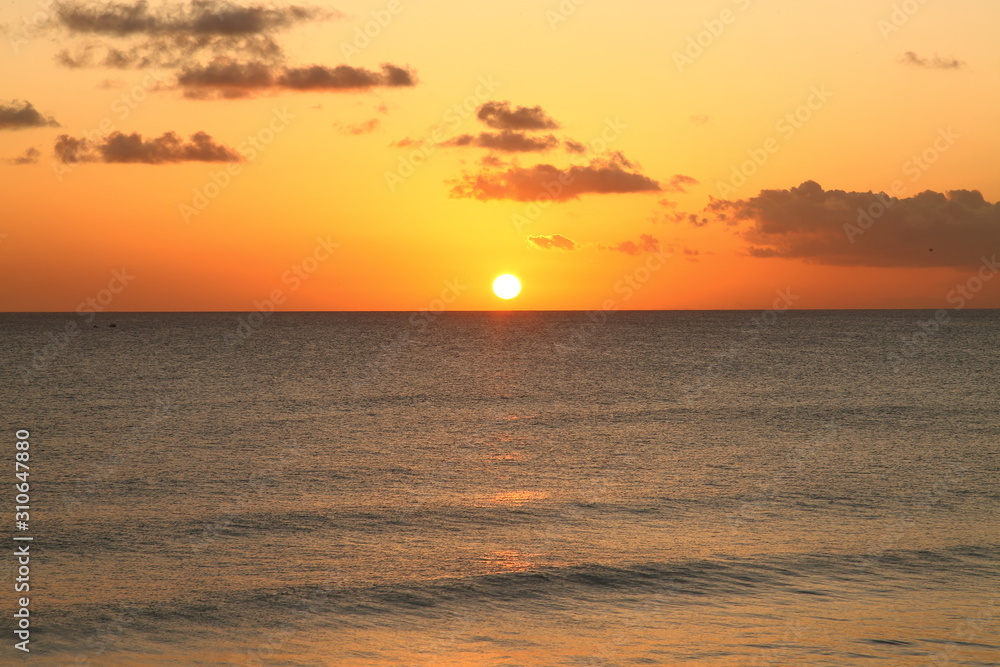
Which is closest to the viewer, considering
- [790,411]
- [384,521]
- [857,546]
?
[857,546]

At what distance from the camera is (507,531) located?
30578mm

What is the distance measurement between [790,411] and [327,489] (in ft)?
136

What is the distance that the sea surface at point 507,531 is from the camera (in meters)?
21.0

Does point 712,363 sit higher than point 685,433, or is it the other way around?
point 712,363

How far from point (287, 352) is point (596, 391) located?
7154 cm

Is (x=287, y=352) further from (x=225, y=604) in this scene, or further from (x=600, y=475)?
(x=225, y=604)

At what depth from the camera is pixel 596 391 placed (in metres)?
82.8

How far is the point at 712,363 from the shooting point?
117 m

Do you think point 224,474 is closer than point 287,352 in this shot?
Yes

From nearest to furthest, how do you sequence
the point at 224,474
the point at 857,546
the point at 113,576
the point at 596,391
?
the point at 113,576 → the point at 857,546 → the point at 224,474 → the point at 596,391

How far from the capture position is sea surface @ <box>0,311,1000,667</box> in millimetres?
20969

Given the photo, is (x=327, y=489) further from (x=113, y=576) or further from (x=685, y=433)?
(x=685, y=433)

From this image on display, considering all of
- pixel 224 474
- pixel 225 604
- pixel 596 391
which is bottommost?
pixel 225 604

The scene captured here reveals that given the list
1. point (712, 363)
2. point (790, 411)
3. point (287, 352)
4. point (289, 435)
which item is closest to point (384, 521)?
point (289, 435)
